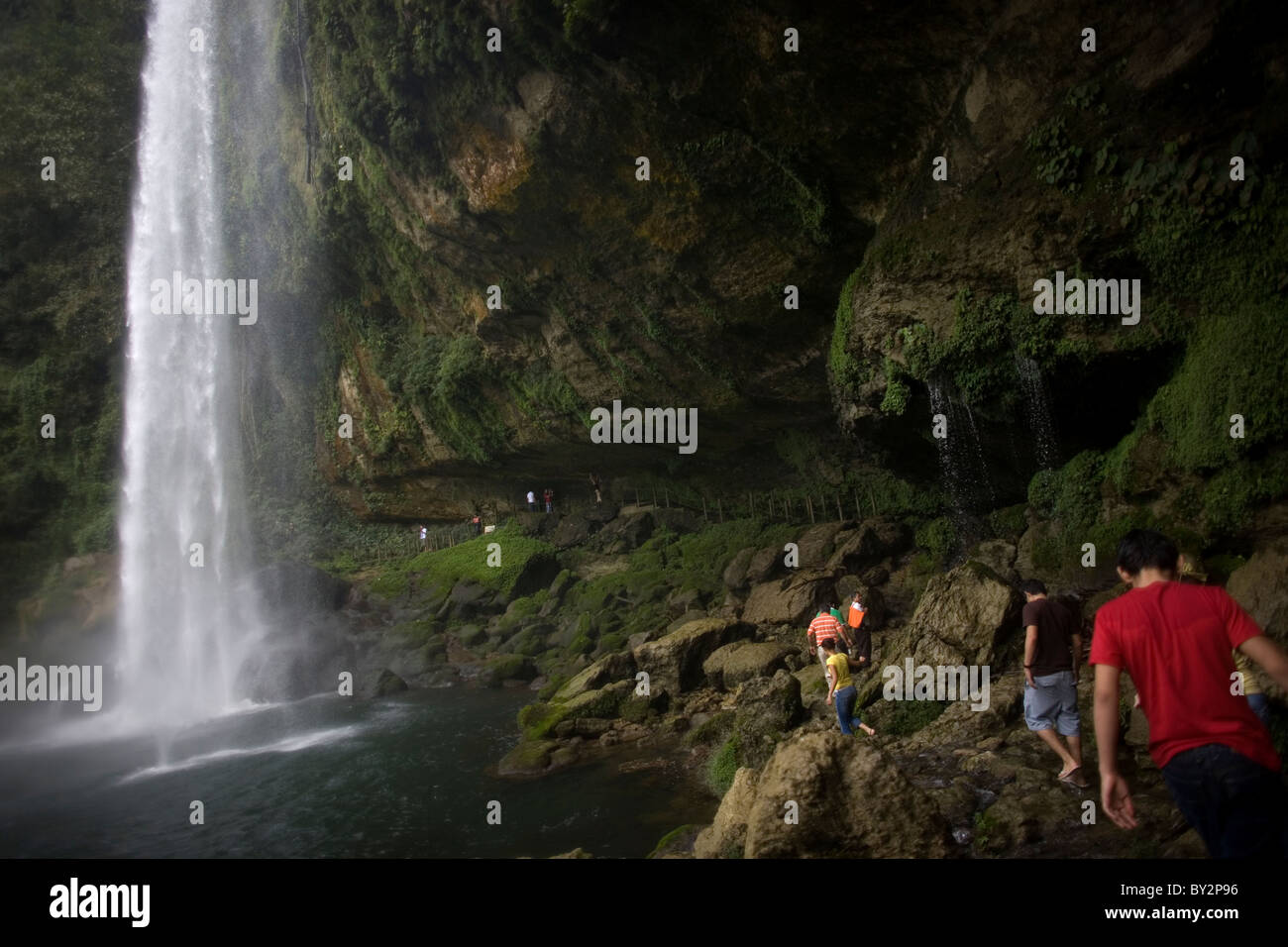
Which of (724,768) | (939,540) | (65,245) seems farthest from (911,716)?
(65,245)

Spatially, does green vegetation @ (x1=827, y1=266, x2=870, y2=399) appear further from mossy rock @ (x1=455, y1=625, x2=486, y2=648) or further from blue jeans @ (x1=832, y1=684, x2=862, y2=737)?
mossy rock @ (x1=455, y1=625, x2=486, y2=648)

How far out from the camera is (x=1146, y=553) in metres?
→ 3.59

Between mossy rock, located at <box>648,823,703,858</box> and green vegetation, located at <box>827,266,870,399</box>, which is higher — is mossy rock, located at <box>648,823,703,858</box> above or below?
below

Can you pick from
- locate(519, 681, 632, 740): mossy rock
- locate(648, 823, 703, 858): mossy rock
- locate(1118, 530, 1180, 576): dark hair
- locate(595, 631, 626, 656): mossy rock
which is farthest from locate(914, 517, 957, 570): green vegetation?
locate(1118, 530, 1180, 576): dark hair

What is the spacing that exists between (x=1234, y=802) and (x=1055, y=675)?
384cm

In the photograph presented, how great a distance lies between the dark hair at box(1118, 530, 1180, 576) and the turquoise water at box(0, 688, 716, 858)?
653cm

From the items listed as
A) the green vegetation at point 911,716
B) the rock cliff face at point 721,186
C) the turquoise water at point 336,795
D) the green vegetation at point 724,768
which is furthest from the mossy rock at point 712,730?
the rock cliff face at point 721,186

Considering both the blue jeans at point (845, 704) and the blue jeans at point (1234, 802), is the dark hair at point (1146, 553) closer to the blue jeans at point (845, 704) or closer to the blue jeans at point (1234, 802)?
the blue jeans at point (1234, 802)

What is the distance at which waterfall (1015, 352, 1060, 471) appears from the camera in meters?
11.5

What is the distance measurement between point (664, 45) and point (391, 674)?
1579 centimetres
